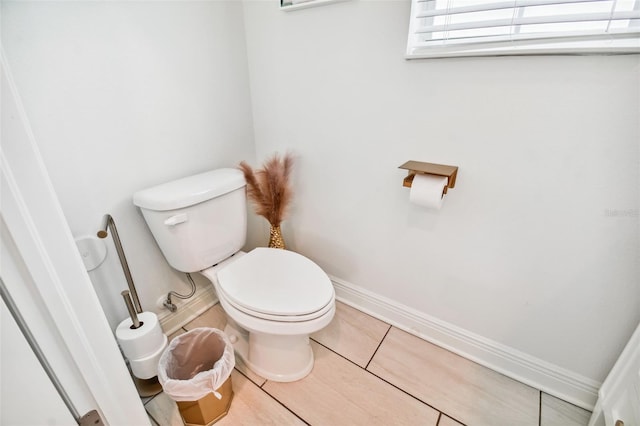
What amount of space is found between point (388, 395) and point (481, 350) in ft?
1.46

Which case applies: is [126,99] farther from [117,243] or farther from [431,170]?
[431,170]

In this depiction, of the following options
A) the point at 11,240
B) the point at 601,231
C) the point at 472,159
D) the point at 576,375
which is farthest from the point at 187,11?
the point at 576,375

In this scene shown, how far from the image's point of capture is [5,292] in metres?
0.51

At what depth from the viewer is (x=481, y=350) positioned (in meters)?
1.20

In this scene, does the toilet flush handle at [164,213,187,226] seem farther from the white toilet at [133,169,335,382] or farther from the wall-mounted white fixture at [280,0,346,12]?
the wall-mounted white fixture at [280,0,346,12]

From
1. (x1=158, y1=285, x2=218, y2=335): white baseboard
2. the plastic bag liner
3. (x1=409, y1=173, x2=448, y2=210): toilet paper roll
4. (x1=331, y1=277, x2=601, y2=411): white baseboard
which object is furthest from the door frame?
(x1=331, y1=277, x2=601, y2=411): white baseboard

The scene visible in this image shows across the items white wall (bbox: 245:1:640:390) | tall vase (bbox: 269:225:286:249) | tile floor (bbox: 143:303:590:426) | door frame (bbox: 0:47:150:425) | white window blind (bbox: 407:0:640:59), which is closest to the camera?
door frame (bbox: 0:47:150:425)

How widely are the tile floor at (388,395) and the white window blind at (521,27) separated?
3.90 feet

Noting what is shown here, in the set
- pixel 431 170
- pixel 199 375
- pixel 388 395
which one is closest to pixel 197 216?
pixel 199 375

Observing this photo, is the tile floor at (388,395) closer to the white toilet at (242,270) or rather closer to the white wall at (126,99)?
the white toilet at (242,270)

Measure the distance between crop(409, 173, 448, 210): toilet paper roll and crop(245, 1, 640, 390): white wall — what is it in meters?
0.10

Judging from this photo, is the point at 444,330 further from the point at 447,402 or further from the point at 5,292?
the point at 5,292

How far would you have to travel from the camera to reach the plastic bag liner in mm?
923

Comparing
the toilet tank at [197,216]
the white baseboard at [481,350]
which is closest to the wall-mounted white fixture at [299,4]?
the toilet tank at [197,216]
